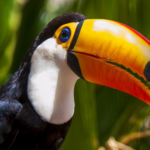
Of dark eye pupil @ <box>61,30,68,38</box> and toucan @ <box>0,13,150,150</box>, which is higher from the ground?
dark eye pupil @ <box>61,30,68,38</box>

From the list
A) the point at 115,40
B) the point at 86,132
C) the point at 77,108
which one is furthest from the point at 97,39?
the point at 86,132

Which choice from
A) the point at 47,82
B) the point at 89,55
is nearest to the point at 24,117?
the point at 47,82

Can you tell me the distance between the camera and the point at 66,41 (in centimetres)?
101

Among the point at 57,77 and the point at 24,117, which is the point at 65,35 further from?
the point at 24,117

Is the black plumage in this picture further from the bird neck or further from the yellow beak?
the yellow beak

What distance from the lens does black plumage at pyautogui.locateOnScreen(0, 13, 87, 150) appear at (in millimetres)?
1033

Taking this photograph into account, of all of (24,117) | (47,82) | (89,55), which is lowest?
(24,117)

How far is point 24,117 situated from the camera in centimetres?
103

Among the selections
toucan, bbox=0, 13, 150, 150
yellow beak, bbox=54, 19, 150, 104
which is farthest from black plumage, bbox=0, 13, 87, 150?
yellow beak, bbox=54, 19, 150, 104

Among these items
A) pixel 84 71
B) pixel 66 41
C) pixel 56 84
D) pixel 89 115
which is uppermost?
pixel 66 41

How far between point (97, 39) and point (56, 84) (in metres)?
0.30

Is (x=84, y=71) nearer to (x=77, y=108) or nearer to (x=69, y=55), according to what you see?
(x=69, y=55)

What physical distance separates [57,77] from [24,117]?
0.24 m

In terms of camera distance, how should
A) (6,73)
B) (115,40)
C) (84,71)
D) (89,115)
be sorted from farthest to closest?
(6,73) < (89,115) < (84,71) < (115,40)
